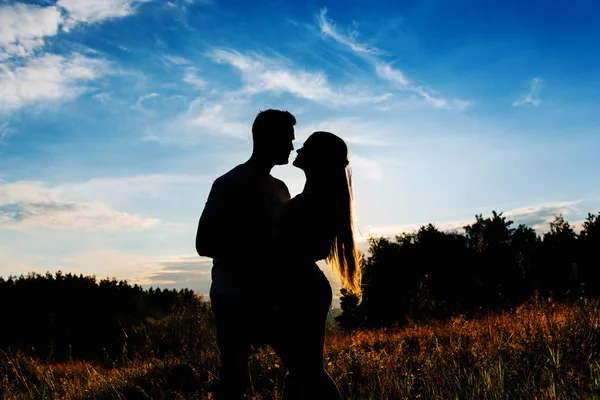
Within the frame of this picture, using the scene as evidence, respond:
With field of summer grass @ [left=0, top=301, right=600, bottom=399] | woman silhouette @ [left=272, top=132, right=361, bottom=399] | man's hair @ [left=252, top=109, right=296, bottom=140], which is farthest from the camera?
field of summer grass @ [left=0, top=301, right=600, bottom=399]

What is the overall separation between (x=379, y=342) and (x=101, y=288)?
13.5 metres

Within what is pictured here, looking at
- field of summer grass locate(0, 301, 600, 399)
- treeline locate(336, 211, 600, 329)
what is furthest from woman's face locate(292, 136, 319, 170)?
treeline locate(336, 211, 600, 329)

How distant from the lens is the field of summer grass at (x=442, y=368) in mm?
4387

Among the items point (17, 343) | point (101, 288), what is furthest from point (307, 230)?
point (101, 288)

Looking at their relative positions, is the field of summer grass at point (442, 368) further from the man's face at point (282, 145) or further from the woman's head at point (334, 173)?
the man's face at point (282, 145)

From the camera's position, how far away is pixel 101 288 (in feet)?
58.9

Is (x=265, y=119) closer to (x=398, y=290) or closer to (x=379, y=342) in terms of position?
(x=379, y=342)

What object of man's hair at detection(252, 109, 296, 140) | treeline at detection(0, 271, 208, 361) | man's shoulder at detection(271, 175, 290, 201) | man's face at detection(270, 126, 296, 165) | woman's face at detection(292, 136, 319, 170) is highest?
man's hair at detection(252, 109, 296, 140)

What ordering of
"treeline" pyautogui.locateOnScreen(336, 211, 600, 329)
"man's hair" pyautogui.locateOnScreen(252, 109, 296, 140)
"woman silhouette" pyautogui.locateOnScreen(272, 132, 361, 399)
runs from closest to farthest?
"woman silhouette" pyautogui.locateOnScreen(272, 132, 361, 399) → "man's hair" pyautogui.locateOnScreen(252, 109, 296, 140) → "treeline" pyautogui.locateOnScreen(336, 211, 600, 329)

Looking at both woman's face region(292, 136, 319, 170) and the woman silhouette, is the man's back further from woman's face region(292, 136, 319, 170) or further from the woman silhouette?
woman's face region(292, 136, 319, 170)

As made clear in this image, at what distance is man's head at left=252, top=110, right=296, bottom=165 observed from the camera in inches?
119

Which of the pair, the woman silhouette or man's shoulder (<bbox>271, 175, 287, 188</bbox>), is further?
man's shoulder (<bbox>271, 175, 287, 188</bbox>)

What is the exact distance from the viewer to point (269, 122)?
119 inches

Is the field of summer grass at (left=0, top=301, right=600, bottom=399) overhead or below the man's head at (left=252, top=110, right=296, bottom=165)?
below
